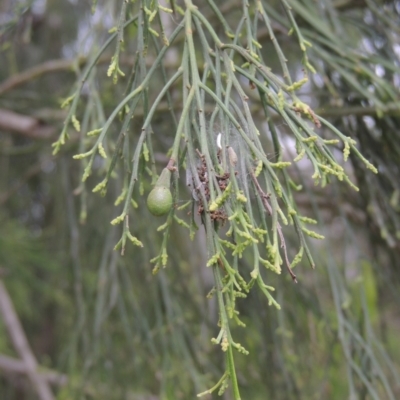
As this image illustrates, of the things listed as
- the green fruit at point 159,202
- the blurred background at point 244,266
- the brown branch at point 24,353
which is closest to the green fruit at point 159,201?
the green fruit at point 159,202

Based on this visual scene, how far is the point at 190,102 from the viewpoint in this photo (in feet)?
2.95

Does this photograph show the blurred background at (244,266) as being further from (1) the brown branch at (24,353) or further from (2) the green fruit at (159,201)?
(2) the green fruit at (159,201)

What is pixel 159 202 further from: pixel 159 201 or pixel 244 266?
pixel 244 266

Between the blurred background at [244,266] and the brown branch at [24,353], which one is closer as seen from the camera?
the blurred background at [244,266]

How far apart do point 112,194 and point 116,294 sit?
0.52m

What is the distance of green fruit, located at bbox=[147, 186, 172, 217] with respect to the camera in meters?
0.81

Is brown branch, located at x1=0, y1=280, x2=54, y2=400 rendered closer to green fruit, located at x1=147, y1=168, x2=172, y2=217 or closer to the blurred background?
the blurred background

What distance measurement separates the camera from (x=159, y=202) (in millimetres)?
808

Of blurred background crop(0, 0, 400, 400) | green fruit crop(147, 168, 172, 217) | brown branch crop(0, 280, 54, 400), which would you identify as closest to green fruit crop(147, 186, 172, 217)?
green fruit crop(147, 168, 172, 217)

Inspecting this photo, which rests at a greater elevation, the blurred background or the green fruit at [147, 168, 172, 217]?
the green fruit at [147, 168, 172, 217]

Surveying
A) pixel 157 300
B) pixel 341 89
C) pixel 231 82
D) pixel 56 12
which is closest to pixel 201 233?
pixel 157 300

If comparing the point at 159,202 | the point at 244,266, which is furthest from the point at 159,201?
the point at 244,266

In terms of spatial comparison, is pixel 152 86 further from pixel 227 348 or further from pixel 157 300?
pixel 227 348

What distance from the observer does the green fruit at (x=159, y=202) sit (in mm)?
807
